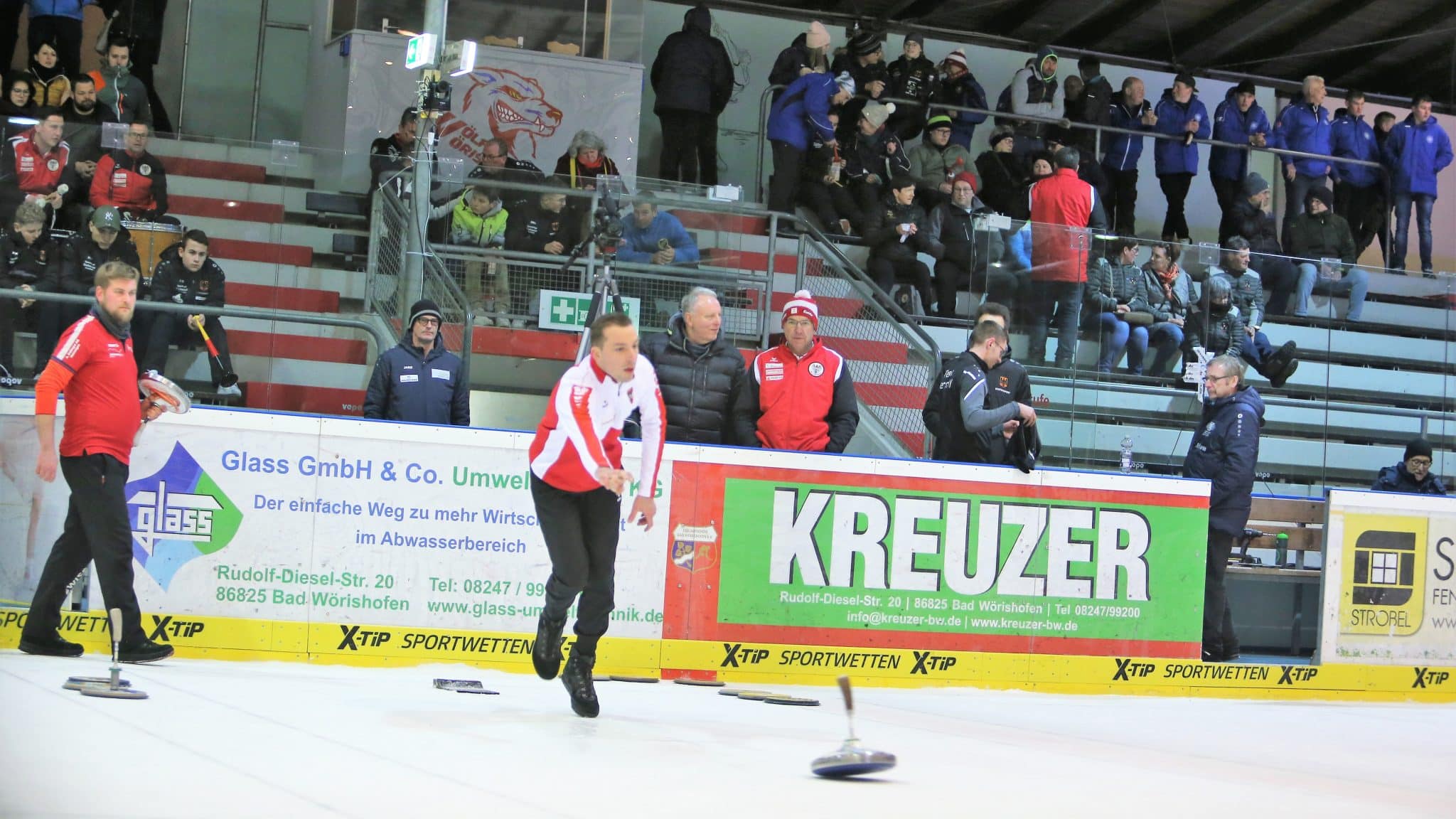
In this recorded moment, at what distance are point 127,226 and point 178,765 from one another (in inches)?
235

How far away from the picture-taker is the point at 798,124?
15062 mm

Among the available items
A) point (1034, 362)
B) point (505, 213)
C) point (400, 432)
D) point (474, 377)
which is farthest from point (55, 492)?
point (1034, 362)

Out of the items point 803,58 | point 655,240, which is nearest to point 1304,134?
point 803,58

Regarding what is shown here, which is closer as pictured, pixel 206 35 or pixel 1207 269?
pixel 1207 269

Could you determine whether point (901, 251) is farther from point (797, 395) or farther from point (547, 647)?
point (547, 647)

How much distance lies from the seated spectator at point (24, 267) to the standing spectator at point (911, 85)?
29.0ft

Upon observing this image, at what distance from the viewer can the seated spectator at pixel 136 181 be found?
403 inches

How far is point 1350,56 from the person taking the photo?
20094 mm

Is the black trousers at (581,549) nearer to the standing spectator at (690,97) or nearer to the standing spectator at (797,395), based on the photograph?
the standing spectator at (797,395)

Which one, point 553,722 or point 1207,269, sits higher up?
point 1207,269

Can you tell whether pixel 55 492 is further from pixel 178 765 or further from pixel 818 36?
pixel 818 36

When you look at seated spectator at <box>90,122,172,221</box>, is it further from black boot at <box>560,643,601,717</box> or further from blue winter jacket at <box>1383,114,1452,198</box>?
blue winter jacket at <box>1383,114,1452,198</box>

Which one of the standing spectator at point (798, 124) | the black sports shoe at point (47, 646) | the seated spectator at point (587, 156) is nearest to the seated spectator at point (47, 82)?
the seated spectator at point (587, 156)

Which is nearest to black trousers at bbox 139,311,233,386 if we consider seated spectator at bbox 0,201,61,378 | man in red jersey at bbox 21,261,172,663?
seated spectator at bbox 0,201,61,378
